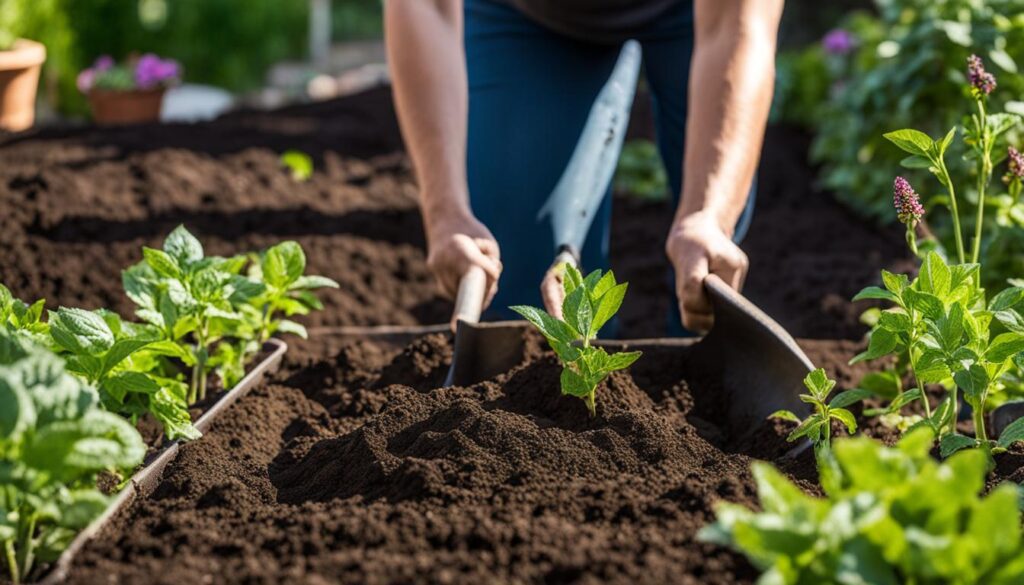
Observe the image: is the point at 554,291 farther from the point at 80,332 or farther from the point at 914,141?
the point at 80,332

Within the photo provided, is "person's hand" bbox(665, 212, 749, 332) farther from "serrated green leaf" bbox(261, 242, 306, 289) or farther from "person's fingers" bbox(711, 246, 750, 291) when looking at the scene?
"serrated green leaf" bbox(261, 242, 306, 289)

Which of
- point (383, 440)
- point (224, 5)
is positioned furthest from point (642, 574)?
point (224, 5)

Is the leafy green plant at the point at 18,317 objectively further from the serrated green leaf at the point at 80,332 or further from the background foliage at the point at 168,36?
the background foliage at the point at 168,36

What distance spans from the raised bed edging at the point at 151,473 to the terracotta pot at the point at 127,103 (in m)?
4.35

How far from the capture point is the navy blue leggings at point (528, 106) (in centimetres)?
317

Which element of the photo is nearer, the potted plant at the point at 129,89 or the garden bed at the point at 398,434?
the garden bed at the point at 398,434

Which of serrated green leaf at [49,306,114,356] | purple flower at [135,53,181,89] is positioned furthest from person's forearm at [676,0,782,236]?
purple flower at [135,53,181,89]

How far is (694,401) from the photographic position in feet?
7.42

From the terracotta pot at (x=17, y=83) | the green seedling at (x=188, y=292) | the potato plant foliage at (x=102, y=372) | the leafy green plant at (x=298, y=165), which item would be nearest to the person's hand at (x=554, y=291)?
the potato plant foliage at (x=102, y=372)

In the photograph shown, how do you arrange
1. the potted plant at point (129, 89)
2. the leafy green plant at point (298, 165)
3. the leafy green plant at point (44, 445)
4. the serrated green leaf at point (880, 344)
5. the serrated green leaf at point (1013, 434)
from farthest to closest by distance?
the potted plant at point (129, 89)
the leafy green plant at point (298, 165)
the serrated green leaf at point (880, 344)
the serrated green leaf at point (1013, 434)
the leafy green plant at point (44, 445)

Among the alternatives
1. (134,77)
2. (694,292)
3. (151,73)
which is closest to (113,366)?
(694,292)

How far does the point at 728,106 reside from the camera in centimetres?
253

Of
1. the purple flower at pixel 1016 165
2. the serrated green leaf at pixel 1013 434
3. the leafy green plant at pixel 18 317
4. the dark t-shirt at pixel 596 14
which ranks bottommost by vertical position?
the serrated green leaf at pixel 1013 434

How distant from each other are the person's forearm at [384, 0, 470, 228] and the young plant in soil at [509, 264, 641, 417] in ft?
2.35
